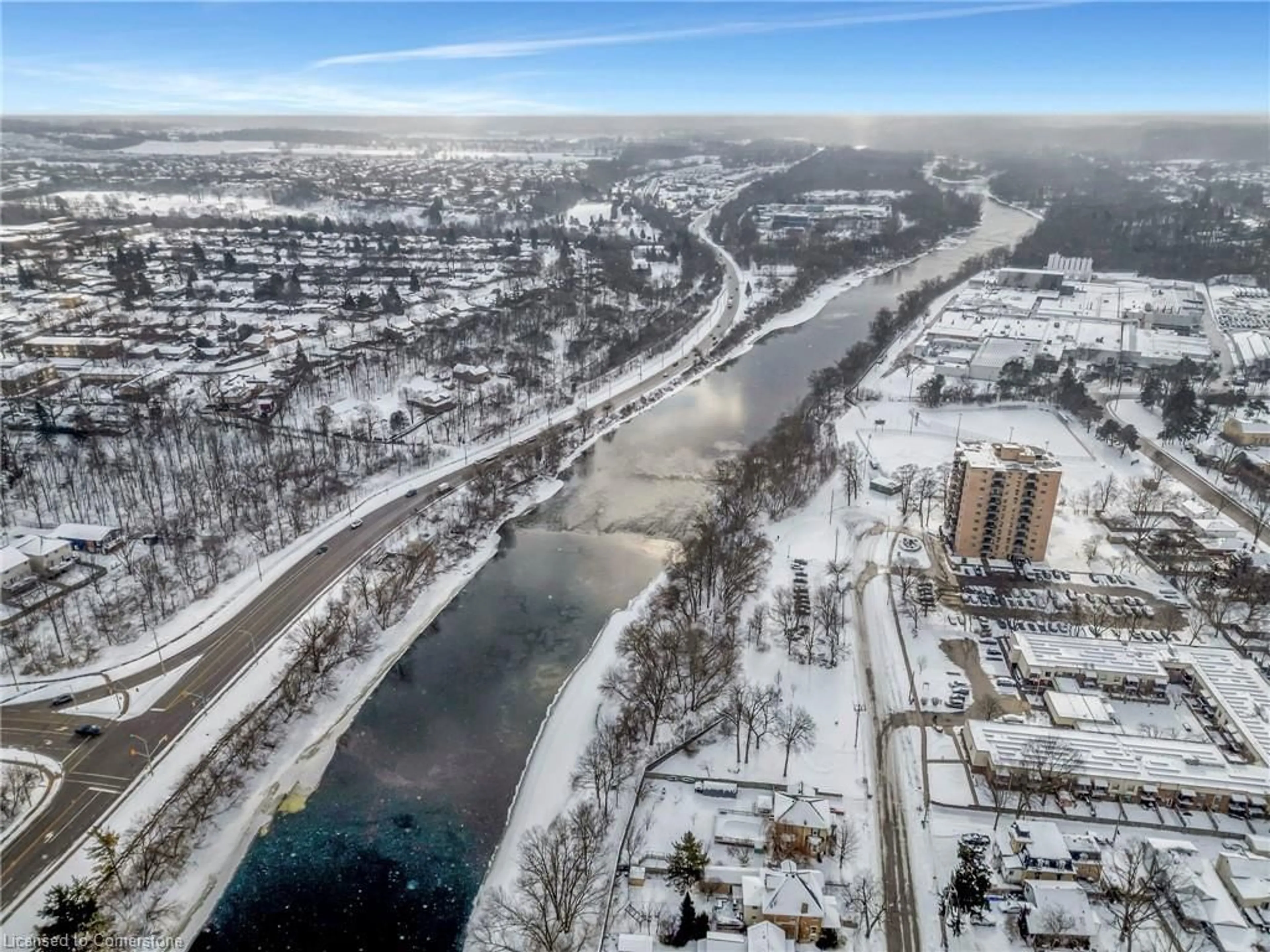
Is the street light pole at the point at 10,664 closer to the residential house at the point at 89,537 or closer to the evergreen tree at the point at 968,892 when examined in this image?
the residential house at the point at 89,537

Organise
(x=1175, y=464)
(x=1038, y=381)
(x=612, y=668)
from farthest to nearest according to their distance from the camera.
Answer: (x=1038, y=381)
(x=1175, y=464)
(x=612, y=668)

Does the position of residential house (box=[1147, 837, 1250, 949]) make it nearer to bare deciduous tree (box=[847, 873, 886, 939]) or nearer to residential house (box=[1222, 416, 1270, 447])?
bare deciduous tree (box=[847, 873, 886, 939])

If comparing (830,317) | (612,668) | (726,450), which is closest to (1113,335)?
(830,317)

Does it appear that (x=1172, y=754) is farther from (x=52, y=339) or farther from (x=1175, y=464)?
(x=52, y=339)

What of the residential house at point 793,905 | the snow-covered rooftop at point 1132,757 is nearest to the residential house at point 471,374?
the snow-covered rooftop at point 1132,757

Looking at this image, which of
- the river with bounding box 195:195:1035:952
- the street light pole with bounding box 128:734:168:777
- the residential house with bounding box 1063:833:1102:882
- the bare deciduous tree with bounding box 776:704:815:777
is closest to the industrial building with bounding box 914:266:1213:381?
the river with bounding box 195:195:1035:952

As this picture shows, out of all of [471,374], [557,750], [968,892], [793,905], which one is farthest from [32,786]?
[471,374]
